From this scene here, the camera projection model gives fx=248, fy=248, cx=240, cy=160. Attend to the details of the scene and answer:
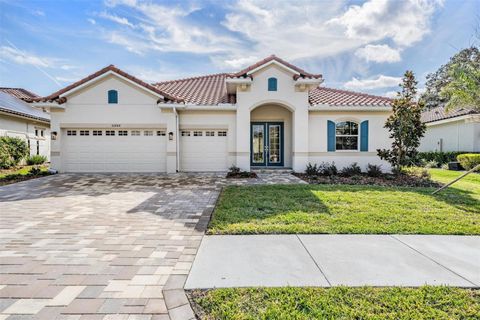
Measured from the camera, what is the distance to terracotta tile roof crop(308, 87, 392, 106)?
14.1 meters

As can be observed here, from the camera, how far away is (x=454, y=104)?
13.1 meters

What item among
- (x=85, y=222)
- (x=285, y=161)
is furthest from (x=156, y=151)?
(x=85, y=222)

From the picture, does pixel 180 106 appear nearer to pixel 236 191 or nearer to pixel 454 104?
pixel 236 191

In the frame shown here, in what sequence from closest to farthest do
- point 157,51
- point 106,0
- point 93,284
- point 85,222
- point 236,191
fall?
point 93,284, point 85,222, point 236,191, point 106,0, point 157,51

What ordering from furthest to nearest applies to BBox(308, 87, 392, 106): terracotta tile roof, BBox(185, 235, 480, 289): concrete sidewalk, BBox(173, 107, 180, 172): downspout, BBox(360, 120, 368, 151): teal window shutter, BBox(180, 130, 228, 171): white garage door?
BBox(180, 130, 228, 171): white garage door, BBox(360, 120, 368, 151): teal window shutter, BBox(308, 87, 392, 106): terracotta tile roof, BBox(173, 107, 180, 172): downspout, BBox(185, 235, 480, 289): concrete sidewalk

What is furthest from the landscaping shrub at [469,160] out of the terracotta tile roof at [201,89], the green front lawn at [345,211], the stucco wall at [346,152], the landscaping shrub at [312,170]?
the terracotta tile roof at [201,89]

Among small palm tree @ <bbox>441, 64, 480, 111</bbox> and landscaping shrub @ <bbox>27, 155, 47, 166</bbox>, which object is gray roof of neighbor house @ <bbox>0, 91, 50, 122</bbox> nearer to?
landscaping shrub @ <bbox>27, 155, 47, 166</bbox>

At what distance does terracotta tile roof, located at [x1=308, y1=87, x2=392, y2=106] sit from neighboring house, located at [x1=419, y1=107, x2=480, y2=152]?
6837mm

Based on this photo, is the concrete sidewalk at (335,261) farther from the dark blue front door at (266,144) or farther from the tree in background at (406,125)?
the dark blue front door at (266,144)

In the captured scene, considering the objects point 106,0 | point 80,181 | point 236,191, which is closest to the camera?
point 236,191

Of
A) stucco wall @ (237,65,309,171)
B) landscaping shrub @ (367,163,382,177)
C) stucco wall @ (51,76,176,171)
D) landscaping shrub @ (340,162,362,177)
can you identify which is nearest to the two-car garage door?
stucco wall @ (51,76,176,171)

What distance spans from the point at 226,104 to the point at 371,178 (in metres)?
8.46

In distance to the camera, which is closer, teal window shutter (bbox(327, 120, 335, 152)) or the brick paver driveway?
the brick paver driveway

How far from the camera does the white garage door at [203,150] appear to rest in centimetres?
1453
